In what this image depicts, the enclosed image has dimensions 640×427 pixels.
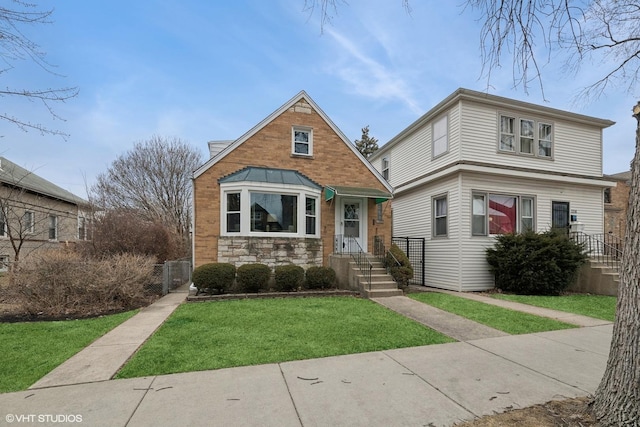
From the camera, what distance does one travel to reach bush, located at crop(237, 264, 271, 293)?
975 centimetres

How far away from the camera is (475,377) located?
3973 millimetres

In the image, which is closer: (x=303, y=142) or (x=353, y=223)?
(x=303, y=142)

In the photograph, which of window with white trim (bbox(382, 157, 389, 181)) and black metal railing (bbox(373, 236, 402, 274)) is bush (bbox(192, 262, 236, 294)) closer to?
black metal railing (bbox(373, 236, 402, 274))

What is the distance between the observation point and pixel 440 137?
12.5 m

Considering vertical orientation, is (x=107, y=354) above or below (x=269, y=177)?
below

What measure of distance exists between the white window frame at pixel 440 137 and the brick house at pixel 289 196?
231cm

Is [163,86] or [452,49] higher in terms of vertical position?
[163,86]

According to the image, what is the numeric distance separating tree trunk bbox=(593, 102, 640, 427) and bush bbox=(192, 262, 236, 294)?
8429 millimetres

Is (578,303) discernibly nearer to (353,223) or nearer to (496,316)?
(496,316)

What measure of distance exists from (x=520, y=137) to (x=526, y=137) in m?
0.31

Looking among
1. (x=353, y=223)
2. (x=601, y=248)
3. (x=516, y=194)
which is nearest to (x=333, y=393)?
(x=353, y=223)

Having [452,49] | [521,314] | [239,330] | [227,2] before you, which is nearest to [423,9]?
[452,49]

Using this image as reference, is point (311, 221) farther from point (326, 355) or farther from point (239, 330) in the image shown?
point (326, 355)

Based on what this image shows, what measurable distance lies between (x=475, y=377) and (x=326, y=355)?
1.92 metres
